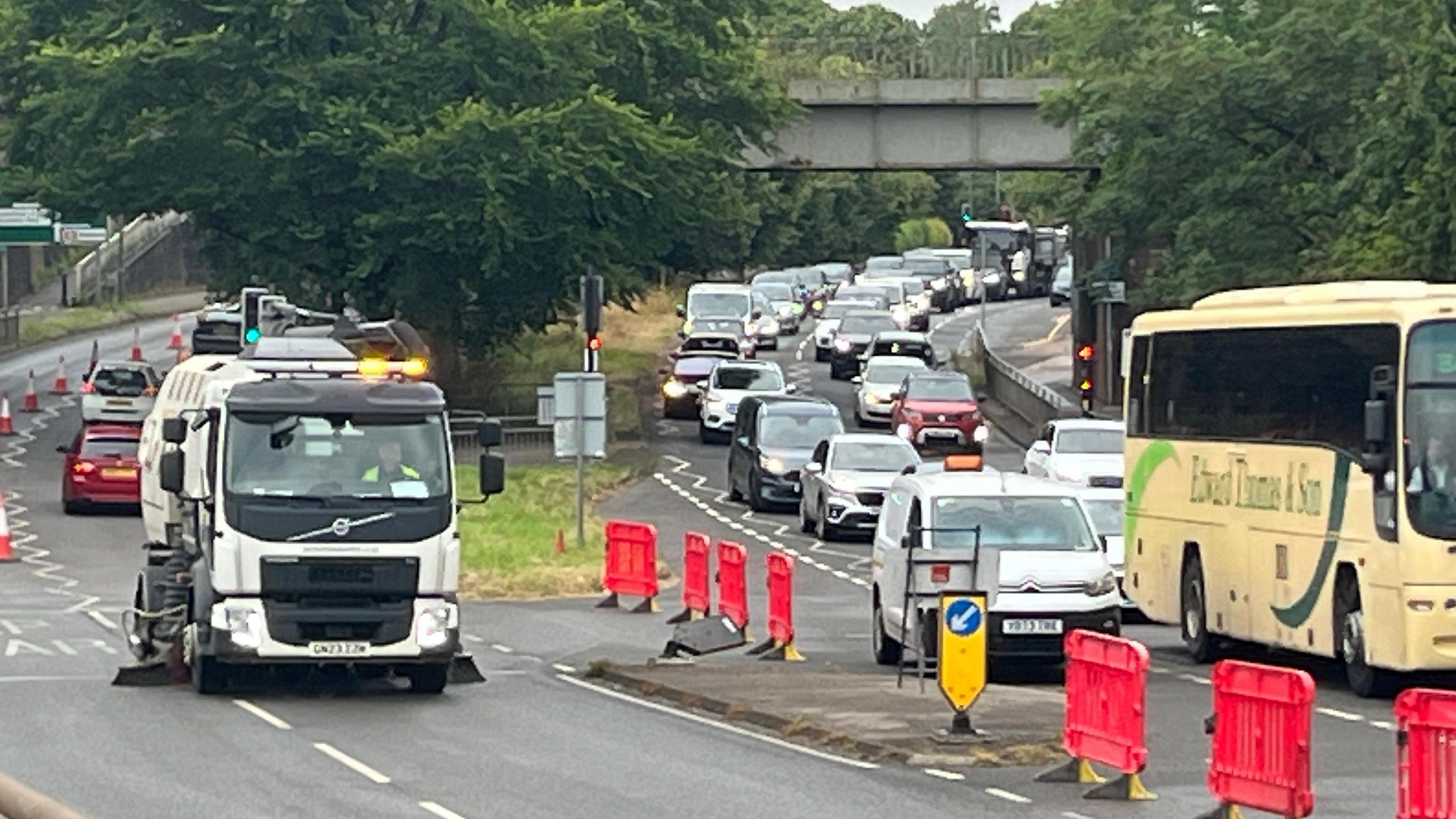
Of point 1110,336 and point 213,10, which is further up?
point 213,10

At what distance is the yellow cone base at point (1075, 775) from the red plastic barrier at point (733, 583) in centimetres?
1074

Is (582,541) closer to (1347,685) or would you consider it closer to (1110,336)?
(1347,685)

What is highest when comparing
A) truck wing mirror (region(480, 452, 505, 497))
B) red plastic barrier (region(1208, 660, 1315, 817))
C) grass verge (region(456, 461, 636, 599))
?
truck wing mirror (region(480, 452, 505, 497))

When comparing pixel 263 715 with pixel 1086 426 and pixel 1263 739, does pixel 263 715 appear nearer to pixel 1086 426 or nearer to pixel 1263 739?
pixel 1263 739

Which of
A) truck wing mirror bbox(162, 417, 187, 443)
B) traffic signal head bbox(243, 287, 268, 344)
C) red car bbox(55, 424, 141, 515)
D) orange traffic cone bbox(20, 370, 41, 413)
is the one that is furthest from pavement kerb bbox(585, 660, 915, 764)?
orange traffic cone bbox(20, 370, 41, 413)

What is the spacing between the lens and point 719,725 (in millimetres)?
20953

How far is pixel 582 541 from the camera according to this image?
38969mm

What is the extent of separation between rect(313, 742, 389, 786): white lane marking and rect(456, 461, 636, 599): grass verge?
1029 centimetres

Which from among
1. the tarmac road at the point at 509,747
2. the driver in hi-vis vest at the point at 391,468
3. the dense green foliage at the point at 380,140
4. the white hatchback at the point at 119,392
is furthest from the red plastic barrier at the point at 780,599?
the dense green foliage at the point at 380,140

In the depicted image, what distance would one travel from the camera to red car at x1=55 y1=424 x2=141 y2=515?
44.4 meters

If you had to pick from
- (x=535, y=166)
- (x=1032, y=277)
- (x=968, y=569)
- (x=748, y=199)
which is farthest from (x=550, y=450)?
(x=1032, y=277)

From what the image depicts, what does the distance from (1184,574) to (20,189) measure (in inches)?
1498

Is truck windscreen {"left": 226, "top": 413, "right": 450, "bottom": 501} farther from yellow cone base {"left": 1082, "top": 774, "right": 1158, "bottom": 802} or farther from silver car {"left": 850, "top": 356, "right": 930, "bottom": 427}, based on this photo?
silver car {"left": 850, "top": 356, "right": 930, "bottom": 427}

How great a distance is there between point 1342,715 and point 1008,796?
5591 mm
